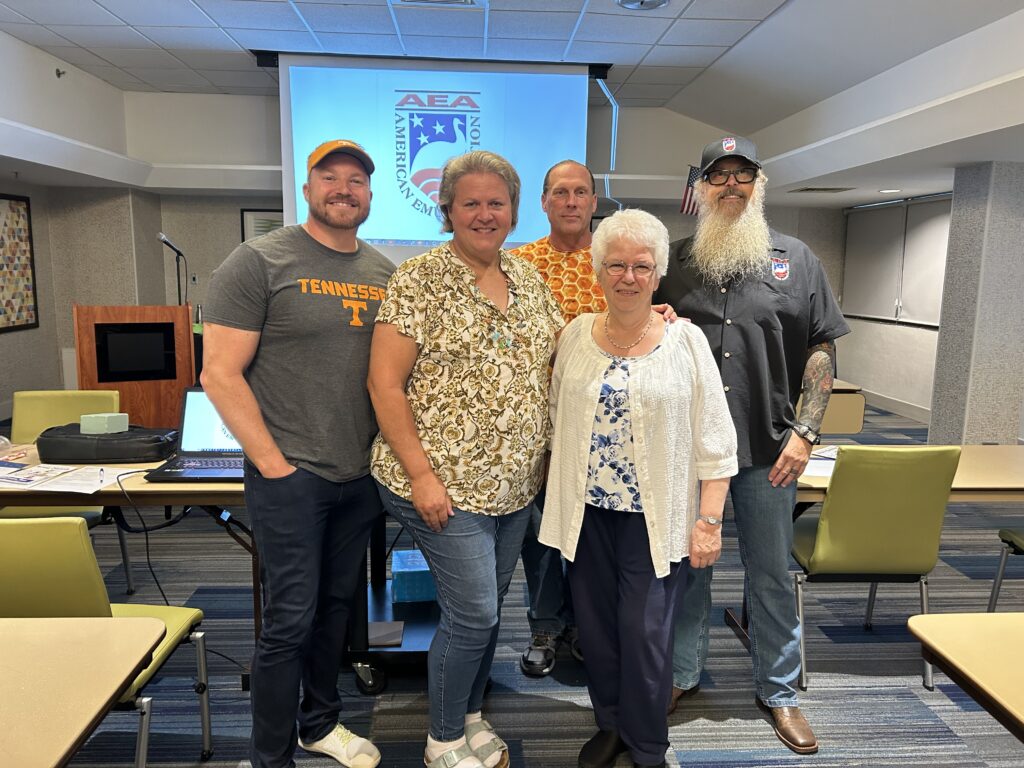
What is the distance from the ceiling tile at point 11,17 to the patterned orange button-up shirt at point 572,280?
4646 millimetres

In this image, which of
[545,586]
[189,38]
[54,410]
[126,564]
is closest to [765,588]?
[545,586]

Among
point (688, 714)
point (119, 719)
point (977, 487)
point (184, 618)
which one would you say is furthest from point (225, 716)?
point (977, 487)

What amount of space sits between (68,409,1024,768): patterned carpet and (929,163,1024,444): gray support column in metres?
2.35

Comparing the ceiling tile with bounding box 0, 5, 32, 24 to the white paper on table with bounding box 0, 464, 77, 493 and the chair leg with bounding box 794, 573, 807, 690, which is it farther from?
the chair leg with bounding box 794, 573, 807, 690

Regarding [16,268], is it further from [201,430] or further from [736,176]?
[736,176]

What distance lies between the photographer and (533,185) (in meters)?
6.08

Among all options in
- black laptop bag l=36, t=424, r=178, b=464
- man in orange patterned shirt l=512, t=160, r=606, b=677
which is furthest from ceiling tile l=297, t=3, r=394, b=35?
black laptop bag l=36, t=424, r=178, b=464

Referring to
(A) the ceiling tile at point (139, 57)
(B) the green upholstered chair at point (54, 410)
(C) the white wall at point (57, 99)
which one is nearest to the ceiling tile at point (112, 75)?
(C) the white wall at point (57, 99)

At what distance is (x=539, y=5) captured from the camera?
183 inches

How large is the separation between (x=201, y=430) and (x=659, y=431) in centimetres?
172

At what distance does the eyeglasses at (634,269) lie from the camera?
5.68 ft

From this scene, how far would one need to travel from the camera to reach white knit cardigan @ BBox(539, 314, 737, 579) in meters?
1.74

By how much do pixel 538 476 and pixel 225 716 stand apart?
137cm

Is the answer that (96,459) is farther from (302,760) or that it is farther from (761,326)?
(761,326)
